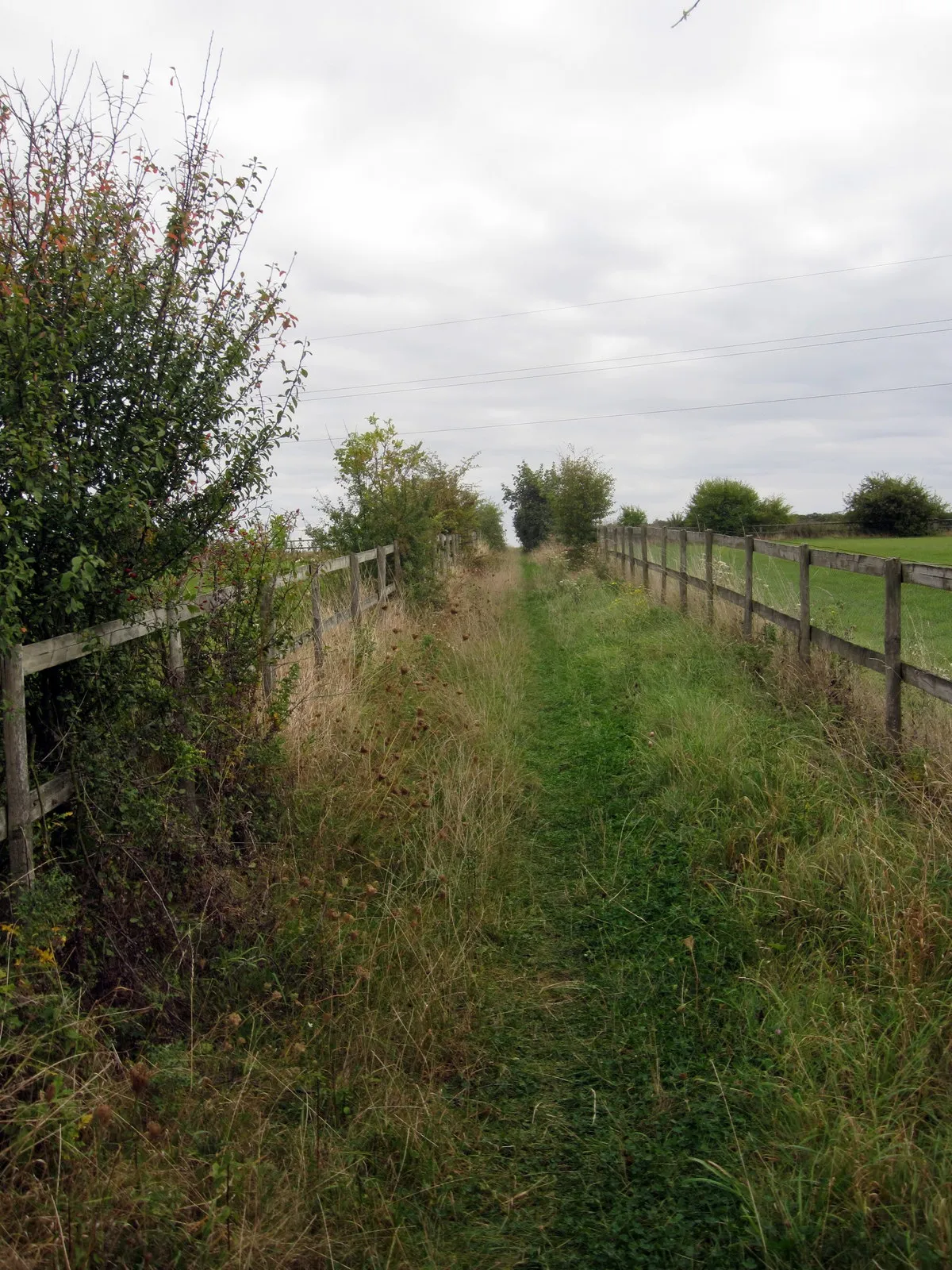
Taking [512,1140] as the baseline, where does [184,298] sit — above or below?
above

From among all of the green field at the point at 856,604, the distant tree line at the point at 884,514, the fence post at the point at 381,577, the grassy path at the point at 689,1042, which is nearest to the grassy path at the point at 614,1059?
the grassy path at the point at 689,1042

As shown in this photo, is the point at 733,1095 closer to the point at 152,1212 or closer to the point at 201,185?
the point at 152,1212

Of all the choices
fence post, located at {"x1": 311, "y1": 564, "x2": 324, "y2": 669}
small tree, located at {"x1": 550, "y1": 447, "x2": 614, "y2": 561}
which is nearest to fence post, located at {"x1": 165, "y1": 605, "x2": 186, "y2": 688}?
fence post, located at {"x1": 311, "y1": 564, "x2": 324, "y2": 669}

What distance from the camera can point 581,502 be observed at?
2842 cm

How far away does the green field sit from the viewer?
7560 millimetres

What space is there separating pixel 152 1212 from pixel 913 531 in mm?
51604

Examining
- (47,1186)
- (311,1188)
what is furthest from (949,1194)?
(47,1186)

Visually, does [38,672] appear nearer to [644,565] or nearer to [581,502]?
[644,565]

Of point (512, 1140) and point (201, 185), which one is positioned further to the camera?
point (201, 185)

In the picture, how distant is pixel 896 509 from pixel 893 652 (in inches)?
1855

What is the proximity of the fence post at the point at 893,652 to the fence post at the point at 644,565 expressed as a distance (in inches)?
443

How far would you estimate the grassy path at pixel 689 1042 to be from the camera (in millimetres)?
2578

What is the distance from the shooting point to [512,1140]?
10.0 ft

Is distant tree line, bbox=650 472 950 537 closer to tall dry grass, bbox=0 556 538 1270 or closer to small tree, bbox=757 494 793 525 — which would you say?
small tree, bbox=757 494 793 525
